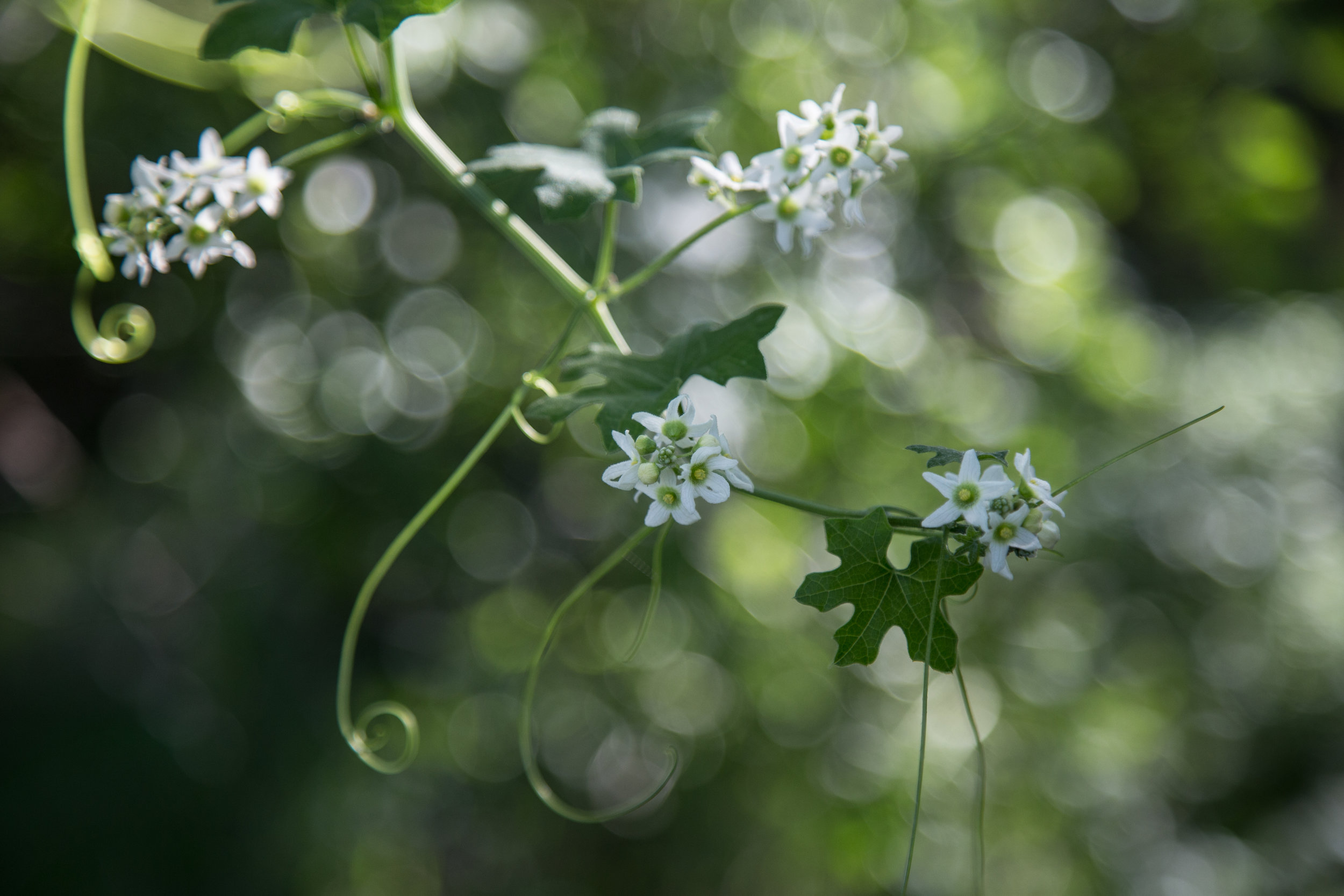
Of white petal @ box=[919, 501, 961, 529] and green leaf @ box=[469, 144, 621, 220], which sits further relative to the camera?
green leaf @ box=[469, 144, 621, 220]

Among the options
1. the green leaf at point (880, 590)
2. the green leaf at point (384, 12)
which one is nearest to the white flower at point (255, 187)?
the green leaf at point (384, 12)

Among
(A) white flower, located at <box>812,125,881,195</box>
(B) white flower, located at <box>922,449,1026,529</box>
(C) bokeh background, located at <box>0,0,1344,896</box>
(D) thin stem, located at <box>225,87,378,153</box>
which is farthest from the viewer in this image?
(C) bokeh background, located at <box>0,0,1344,896</box>

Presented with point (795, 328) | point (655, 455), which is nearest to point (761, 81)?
point (795, 328)

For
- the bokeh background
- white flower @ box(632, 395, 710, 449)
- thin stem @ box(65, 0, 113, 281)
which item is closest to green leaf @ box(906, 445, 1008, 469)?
white flower @ box(632, 395, 710, 449)

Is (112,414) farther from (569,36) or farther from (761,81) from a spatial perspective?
(761,81)

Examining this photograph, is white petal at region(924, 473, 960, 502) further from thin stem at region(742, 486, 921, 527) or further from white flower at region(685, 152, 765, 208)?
white flower at region(685, 152, 765, 208)

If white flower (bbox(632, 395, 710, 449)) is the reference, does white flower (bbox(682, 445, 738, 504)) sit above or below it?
below
